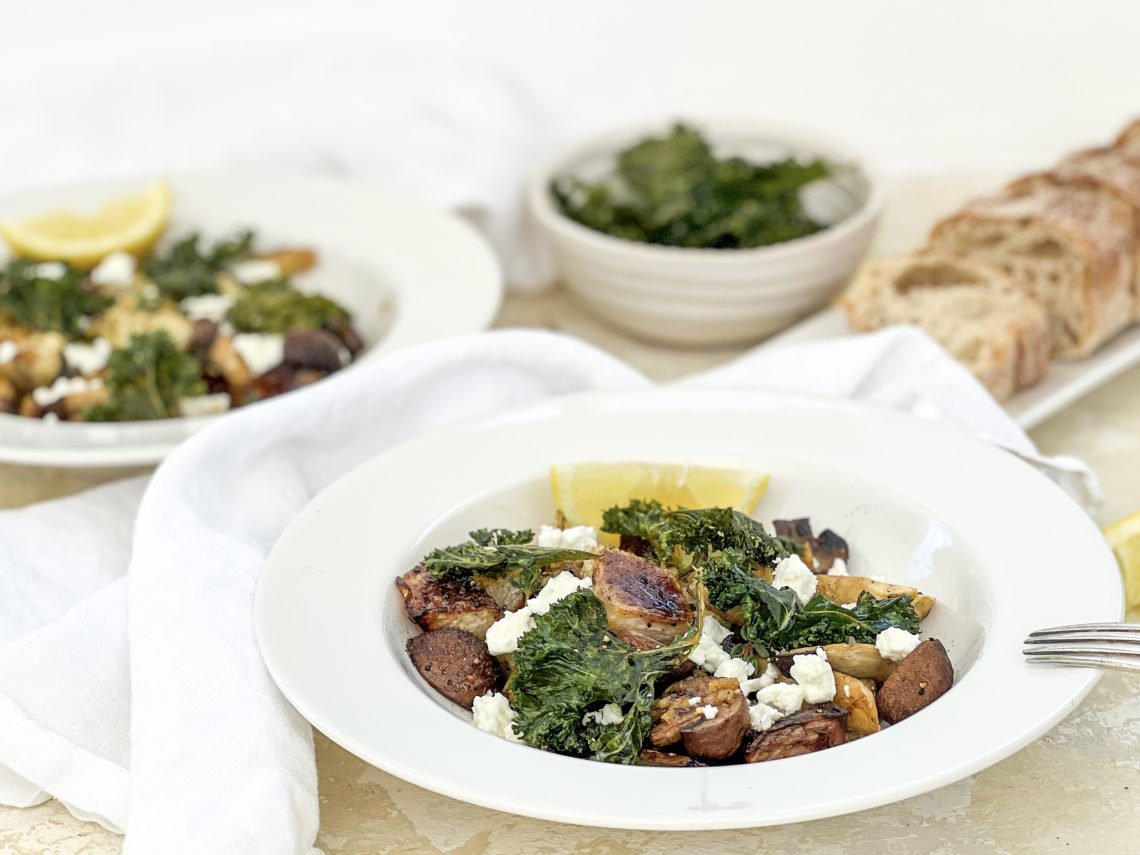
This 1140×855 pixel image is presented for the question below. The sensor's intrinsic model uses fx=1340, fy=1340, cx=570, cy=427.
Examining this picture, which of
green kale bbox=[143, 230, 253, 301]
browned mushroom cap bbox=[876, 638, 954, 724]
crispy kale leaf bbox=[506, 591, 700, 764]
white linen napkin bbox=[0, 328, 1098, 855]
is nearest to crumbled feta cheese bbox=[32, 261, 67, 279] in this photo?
green kale bbox=[143, 230, 253, 301]

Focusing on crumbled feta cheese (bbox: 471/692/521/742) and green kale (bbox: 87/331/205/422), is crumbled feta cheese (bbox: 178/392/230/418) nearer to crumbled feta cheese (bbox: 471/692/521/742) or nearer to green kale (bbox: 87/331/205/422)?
green kale (bbox: 87/331/205/422)

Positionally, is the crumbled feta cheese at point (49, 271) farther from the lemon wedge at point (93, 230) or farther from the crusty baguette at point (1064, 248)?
the crusty baguette at point (1064, 248)

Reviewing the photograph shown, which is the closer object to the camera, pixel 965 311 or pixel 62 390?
pixel 62 390

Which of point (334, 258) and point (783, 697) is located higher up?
point (783, 697)

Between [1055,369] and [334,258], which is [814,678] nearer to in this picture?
[1055,369]

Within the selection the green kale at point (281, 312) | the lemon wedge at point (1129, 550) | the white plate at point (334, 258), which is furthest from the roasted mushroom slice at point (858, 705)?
the green kale at point (281, 312)

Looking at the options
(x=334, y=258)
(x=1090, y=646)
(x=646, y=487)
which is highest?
(x=1090, y=646)

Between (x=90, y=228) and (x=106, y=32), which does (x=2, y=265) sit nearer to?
(x=90, y=228)

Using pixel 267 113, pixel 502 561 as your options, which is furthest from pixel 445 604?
pixel 267 113
